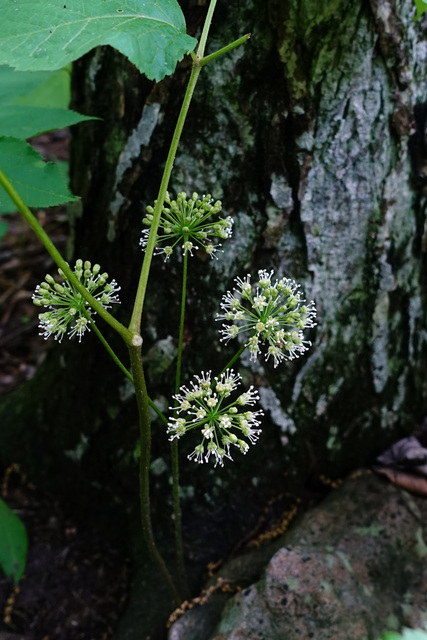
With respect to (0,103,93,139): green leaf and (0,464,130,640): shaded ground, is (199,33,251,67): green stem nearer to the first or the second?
(0,103,93,139): green leaf

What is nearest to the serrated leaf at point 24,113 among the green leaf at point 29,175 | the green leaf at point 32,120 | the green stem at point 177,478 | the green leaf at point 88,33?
the green leaf at point 32,120

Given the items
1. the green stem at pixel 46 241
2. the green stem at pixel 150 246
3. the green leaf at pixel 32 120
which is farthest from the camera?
the green leaf at pixel 32 120

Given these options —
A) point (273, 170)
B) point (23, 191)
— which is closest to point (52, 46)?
point (23, 191)

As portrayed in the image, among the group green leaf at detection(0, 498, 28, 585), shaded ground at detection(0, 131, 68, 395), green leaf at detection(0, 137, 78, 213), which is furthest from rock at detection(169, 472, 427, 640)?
shaded ground at detection(0, 131, 68, 395)

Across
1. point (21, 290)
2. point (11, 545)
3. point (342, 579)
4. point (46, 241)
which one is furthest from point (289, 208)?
point (21, 290)

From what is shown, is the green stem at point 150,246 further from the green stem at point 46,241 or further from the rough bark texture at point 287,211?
the rough bark texture at point 287,211

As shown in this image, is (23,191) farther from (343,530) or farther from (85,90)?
(343,530)
